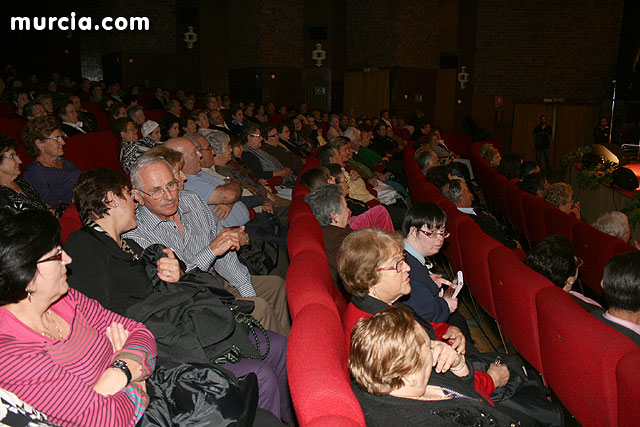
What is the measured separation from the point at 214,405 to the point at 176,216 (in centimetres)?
137

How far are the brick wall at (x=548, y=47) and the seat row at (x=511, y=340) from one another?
13517 mm

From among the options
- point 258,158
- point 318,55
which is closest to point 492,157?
point 258,158

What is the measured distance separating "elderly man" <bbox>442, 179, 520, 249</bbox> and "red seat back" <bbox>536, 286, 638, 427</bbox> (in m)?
1.87

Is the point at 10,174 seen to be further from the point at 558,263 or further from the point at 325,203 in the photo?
the point at 558,263

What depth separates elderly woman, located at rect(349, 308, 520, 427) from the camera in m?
1.25

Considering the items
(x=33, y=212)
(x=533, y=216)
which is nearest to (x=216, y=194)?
(x=33, y=212)

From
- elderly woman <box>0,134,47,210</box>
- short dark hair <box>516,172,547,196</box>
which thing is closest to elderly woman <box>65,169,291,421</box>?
elderly woman <box>0,134,47,210</box>

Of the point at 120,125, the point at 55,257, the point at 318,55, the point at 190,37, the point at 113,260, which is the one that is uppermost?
the point at 190,37

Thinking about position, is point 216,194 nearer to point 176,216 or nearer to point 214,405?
point 176,216

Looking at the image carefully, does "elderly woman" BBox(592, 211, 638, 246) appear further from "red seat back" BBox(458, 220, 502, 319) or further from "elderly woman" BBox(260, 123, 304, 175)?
"elderly woman" BBox(260, 123, 304, 175)

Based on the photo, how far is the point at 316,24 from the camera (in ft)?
45.4

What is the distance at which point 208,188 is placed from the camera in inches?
125

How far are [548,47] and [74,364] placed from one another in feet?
51.6

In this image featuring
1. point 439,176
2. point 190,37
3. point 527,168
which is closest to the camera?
point 439,176
